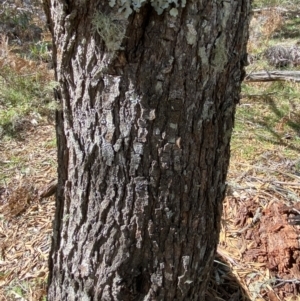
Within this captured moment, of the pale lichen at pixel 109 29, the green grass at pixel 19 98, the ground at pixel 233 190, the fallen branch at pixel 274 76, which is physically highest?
the pale lichen at pixel 109 29

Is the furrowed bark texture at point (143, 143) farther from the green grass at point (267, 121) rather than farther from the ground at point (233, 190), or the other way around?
the green grass at point (267, 121)

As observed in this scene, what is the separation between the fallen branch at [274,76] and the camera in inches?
160

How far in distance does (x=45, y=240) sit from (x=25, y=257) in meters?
0.14

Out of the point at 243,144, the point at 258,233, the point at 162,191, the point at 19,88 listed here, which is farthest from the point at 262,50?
the point at 162,191

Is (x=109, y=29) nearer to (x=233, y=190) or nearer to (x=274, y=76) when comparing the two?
(x=233, y=190)

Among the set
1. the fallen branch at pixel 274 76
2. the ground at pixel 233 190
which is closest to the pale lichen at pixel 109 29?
the ground at pixel 233 190

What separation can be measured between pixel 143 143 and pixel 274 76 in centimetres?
309

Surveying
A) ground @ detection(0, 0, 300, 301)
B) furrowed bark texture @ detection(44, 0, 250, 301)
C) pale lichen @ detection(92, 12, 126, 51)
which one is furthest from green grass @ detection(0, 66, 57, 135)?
pale lichen @ detection(92, 12, 126, 51)

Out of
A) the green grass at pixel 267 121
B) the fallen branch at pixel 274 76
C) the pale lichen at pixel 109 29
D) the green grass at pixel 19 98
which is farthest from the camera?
the fallen branch at pixel 274 76

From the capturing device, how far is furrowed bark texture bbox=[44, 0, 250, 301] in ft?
3.96

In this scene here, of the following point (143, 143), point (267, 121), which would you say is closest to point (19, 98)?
point (267, 121)

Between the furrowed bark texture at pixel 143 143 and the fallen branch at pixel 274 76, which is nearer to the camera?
the furrowed bark texture at pixel 143 143

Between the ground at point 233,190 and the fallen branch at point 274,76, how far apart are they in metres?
0.16

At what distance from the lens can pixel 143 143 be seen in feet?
4.36
